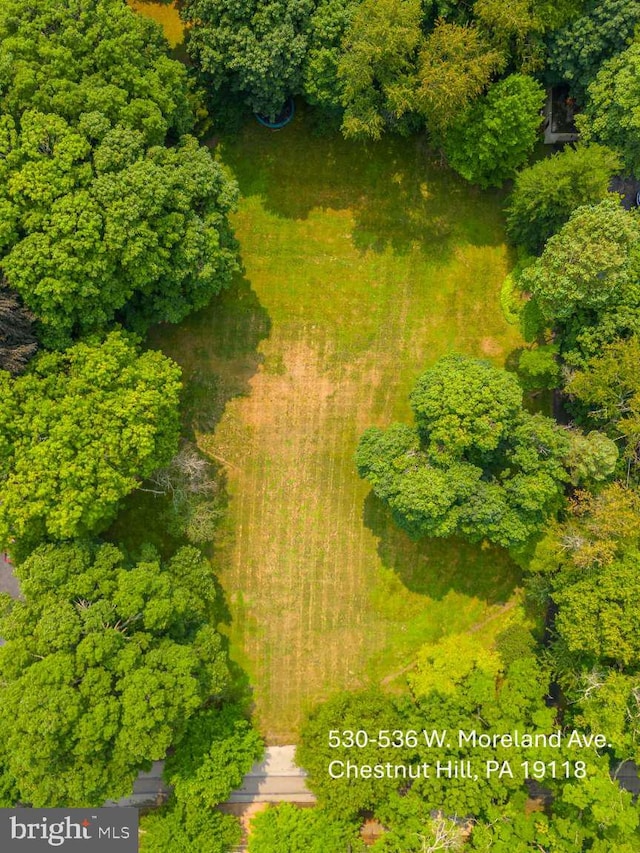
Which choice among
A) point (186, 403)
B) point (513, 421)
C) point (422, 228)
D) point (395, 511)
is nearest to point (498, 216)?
point (422, 228)

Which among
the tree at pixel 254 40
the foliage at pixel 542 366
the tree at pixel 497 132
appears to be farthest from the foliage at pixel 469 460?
the tree at pixel 254 40

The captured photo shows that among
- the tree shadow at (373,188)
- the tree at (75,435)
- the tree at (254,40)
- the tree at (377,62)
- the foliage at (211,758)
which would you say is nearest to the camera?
the tree at (75,435)

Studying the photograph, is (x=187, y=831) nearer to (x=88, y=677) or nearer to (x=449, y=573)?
(x=88, y=677)

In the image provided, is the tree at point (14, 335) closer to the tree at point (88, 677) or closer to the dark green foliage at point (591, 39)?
the tree at point (88, 677)

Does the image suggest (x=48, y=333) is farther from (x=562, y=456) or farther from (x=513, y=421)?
(x=562, y=456)

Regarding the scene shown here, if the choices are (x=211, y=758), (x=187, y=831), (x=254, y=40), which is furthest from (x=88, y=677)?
(x=254, y=40)

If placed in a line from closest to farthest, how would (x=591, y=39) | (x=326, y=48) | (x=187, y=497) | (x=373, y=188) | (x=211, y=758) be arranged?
(x=591, y=39) < (x=326, y=48) < (x=211, y=758) < (x=187, y=497) < (x=373, y=188)
